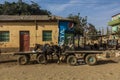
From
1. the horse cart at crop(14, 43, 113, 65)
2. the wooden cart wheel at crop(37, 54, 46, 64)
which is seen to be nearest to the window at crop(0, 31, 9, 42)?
the horse cart at crop(14, 43, 113, 65)

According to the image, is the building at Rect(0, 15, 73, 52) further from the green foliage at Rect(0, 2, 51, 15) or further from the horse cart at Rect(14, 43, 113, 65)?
the green foliage at Rect(0, 2, 51, 15)

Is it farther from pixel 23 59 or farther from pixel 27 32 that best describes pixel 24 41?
pixel 23 59

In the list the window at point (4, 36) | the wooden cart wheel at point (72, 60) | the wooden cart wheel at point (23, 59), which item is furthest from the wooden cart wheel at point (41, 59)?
the window at point (4, 36)

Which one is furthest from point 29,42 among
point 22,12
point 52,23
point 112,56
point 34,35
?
point 22,12

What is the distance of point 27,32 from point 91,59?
540 inches

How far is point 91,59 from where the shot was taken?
888 inches

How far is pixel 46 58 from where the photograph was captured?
912 inches

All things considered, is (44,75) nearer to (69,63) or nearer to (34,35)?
(69,63)

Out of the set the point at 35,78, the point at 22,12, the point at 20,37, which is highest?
the point at 22,12

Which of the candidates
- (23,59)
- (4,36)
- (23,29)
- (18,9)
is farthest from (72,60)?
(18,9)

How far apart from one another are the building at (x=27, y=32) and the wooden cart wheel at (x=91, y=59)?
1204 centimetres

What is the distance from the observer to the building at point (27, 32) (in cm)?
3441

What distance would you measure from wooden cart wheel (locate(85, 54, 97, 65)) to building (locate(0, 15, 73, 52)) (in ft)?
39.5

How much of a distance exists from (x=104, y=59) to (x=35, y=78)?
1067 centimetres
